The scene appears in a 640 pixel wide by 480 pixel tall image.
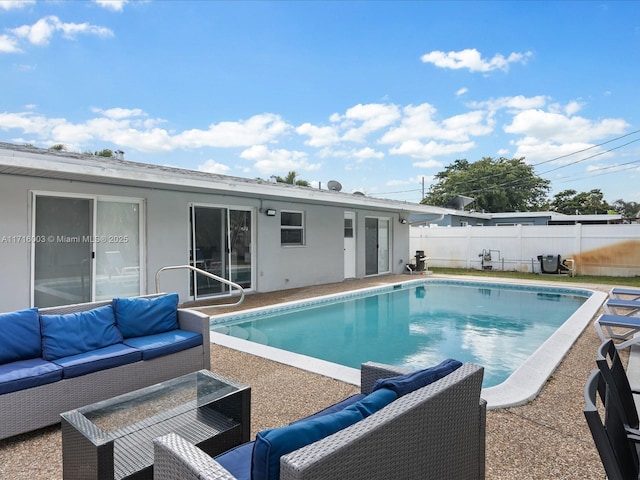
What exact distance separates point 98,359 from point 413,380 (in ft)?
9.69

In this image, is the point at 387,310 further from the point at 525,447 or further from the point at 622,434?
the point at 622,434

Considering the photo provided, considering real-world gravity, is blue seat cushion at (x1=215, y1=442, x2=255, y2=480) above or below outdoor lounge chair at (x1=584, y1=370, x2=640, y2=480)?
below

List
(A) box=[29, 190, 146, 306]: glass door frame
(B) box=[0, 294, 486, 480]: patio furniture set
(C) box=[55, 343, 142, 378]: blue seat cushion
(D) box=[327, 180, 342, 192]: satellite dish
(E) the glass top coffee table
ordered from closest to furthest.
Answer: (B) box=[0, 294, 486, 480]: patio furniture set, (E) the glass top coffee table, (C) box=[55, 343, 142, 378]: blue seat cushion, (A) box=[29, 190, 146, 306]: glass door frame, (D) box=[327, 180, 342, 192]: satellite dish

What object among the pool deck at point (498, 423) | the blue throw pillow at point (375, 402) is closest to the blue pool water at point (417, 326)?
the pool deck at point (498, 423)

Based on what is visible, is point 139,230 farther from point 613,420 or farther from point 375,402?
point 613,420

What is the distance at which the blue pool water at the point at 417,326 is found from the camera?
6.16 metres

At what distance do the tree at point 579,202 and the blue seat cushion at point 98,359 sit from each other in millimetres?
47052

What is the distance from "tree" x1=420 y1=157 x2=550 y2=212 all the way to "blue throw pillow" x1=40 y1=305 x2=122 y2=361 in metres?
34.8

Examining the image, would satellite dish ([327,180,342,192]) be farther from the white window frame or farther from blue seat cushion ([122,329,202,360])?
blue seat cushion ([122,329,202,360])

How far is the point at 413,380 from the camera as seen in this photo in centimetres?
213

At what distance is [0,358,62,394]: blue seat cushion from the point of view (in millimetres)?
3195

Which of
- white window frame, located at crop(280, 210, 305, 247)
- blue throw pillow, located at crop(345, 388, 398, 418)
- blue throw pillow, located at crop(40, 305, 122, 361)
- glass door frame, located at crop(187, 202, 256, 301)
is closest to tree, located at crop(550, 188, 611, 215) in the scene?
white window frame, located at crop(280, 210, 305, 247)

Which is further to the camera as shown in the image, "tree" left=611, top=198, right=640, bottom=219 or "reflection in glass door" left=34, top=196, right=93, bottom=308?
"tree" left=611, top=198, right=640, bottom=219

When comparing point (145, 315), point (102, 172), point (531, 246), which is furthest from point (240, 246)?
point (531, 246)
